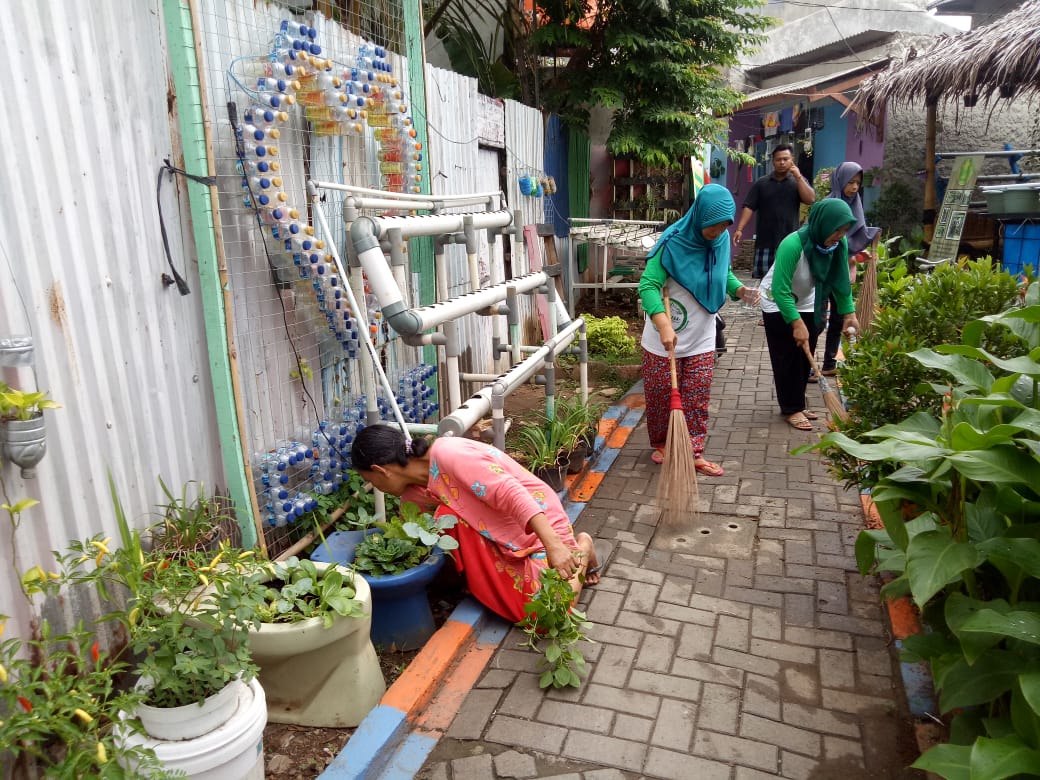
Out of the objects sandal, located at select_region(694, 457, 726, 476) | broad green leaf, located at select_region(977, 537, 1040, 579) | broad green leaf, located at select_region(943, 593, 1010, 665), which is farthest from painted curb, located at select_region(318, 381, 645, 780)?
sandal, located at select_region(694, 457, 726, 476)

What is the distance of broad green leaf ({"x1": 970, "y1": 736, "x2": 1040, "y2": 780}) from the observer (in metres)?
1.75

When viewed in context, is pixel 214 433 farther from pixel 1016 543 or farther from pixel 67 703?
pixel 1016 543

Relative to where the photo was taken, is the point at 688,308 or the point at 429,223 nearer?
the point at 429,223

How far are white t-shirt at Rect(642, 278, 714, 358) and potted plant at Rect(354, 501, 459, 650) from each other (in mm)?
2244

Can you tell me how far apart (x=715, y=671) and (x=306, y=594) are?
5.31 feet

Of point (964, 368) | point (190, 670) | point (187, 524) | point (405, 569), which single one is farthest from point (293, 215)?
point (964, 368)

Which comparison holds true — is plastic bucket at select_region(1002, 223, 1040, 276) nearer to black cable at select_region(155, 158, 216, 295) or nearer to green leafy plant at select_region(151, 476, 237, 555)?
black cable at select_region(155, 158, 216, 295)

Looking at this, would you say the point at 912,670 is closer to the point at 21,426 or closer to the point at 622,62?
the point at 21,426

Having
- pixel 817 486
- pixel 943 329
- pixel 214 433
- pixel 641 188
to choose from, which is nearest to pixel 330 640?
pixel 214 433

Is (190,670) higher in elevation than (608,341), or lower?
higher

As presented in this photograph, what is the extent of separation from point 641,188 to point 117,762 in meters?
10.1

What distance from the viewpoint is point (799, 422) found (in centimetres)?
579

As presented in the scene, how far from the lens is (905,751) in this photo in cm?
256

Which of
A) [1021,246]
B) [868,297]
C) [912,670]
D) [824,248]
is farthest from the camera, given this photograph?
[1021,246]
